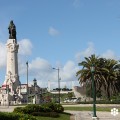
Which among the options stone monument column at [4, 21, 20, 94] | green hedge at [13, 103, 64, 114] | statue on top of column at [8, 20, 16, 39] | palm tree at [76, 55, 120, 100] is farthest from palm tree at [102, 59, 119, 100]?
statue on top of column at [8, 20, 16, 39]

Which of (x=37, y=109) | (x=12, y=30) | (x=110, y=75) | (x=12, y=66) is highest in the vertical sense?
(x=12, y=30)

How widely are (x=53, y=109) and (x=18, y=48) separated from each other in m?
91.7

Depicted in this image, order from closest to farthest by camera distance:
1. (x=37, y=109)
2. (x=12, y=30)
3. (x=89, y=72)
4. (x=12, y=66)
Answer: (x=37, y=109) → (x=89, y=72) → (x=12, y=66) → (x=12, y=30)

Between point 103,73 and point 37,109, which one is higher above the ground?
point 103,73

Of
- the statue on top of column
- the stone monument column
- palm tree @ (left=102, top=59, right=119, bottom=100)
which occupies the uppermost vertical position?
the statue on top of column

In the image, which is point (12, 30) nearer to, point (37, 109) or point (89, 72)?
point (89, 72)

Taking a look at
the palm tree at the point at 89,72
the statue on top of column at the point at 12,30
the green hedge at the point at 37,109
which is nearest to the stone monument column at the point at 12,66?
the statue on top of column at the point at 12,30

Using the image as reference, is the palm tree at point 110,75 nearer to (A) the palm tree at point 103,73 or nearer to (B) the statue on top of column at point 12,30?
(A) the palm tree at point 103,73

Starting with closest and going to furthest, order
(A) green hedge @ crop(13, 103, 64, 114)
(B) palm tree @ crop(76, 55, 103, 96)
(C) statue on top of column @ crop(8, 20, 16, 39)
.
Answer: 1. (A) green hedge @ crop(13, 103, 64, 114)
2. (B) palm tree @ crop(76, 55, 103, 96)
3. (C) statue on top of column @ crop(8, 20, 16, 39)

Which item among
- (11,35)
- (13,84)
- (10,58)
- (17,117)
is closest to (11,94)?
(13,84)

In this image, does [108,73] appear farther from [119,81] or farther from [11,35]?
[11,35]

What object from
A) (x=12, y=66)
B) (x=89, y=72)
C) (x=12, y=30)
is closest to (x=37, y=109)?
(x=89, y=72)

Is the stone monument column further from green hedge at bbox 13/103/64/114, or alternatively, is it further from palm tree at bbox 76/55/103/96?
green hedge at bbox 13/103/64/114

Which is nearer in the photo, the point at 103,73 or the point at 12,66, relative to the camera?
the point at 103,73
